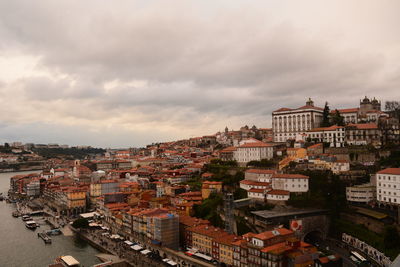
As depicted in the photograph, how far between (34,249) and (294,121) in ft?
100

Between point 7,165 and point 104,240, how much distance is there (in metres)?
93.9

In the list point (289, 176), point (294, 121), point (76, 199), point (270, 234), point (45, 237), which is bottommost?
point (45, 237)

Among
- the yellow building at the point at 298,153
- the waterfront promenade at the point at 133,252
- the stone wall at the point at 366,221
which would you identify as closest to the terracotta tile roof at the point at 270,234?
the waterfront promenade at the point at 133,252

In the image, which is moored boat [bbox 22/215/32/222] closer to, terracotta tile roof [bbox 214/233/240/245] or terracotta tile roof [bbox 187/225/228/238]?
terracotta tile roof [bbox 187/225/228/238]

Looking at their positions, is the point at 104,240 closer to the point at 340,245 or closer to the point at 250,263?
the point at 250,263

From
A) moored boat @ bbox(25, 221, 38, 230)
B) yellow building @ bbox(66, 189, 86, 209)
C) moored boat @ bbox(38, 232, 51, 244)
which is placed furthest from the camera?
yellow building @ bbox(66, 189, 86, 209)

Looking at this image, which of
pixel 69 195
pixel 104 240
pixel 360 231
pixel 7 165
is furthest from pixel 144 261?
pixel 7 165

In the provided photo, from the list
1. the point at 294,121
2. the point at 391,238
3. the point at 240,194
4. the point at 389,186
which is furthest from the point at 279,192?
the point at 294,121

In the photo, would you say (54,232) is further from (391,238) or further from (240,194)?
(391,238)

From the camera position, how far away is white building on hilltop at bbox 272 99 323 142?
4181 cm

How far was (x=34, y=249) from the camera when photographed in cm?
2695

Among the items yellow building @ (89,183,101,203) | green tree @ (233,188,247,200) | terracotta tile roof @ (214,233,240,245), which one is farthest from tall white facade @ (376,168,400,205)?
yellow building @ (89,183,101,203)

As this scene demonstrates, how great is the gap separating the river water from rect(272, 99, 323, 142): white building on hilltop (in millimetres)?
26202

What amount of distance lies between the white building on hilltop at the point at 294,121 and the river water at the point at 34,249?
2620cm
